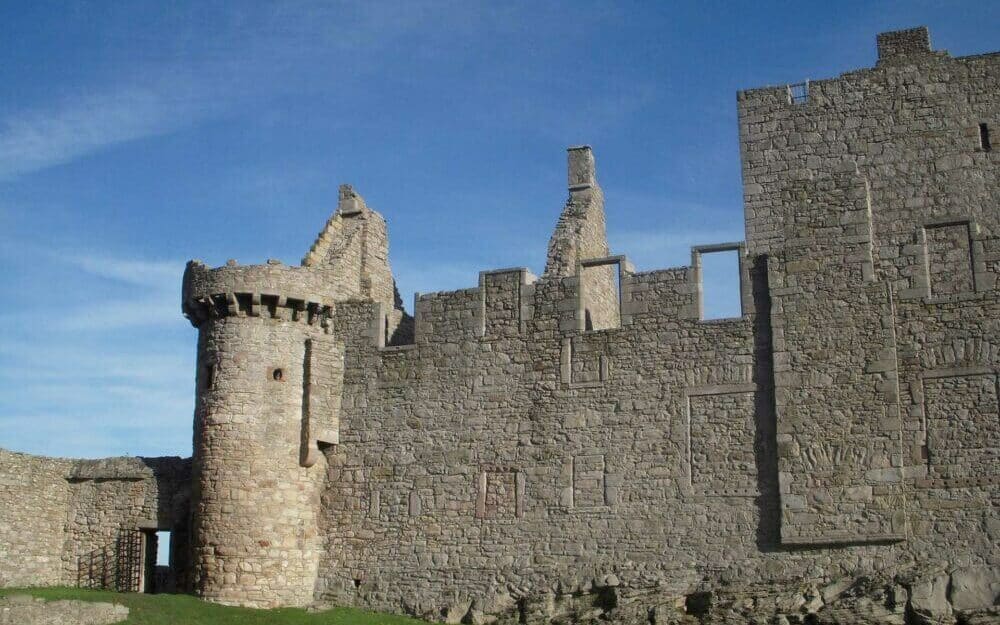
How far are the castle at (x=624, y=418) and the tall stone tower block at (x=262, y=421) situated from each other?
50 mm

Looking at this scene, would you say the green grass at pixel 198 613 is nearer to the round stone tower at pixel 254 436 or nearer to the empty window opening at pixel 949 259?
the round stone tower at pixel 254 436

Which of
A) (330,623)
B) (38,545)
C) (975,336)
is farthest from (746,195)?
(38,545)

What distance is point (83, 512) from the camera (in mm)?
25297

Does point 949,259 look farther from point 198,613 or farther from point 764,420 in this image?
point 198,613

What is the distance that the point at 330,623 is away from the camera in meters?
21.8

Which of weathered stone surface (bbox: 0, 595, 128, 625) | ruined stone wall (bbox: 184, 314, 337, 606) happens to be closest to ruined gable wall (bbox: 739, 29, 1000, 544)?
ruined stone wall (bbox: 184, 314, 337, 606)

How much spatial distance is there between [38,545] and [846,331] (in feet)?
47.9

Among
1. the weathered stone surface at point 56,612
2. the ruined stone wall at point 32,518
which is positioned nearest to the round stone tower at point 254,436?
the weathered stone surface at point 56,612

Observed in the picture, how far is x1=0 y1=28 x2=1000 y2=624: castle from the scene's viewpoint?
67.3 feet

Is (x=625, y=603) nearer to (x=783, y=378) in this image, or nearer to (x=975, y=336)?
(x=783, y=378)

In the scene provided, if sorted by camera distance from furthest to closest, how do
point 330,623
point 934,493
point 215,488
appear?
point 215,488 → point 330,623 → point 934,493

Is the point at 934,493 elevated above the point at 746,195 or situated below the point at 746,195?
below

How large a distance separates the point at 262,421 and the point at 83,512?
4340 mm

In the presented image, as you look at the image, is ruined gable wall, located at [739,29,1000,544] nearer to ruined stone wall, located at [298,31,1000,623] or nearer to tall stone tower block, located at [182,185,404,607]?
ruined stone wall, located at [298,31,1000,623]
